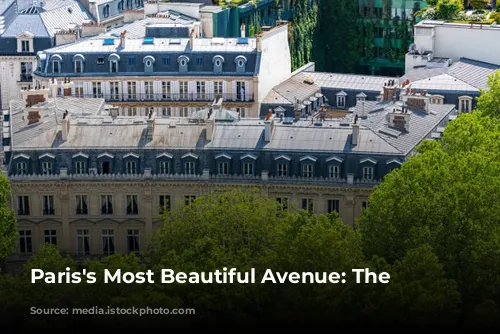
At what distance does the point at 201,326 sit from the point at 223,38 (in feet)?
205

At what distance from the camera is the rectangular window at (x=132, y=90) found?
143750mm

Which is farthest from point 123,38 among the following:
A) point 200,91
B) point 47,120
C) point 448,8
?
point 448,8

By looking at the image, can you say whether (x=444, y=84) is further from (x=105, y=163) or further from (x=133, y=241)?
(x=105, y=163)

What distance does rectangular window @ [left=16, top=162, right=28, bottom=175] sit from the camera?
118125mm

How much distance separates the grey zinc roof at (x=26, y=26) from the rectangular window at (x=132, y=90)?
1543 centimetres

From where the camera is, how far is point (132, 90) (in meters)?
144

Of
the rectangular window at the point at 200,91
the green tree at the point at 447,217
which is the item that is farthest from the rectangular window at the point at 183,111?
the green tree at the point at 447,217

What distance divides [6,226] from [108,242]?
944 cm

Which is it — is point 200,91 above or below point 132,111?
above

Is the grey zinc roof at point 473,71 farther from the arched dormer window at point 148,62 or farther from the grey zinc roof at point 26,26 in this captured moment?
the grey zinc roof at point 26,26

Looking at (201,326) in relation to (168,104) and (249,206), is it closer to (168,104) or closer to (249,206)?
(249,206)

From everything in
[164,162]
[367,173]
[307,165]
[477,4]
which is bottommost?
[367,173]

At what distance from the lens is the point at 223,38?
147 meters

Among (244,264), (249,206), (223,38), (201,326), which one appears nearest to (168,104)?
(223,38)
